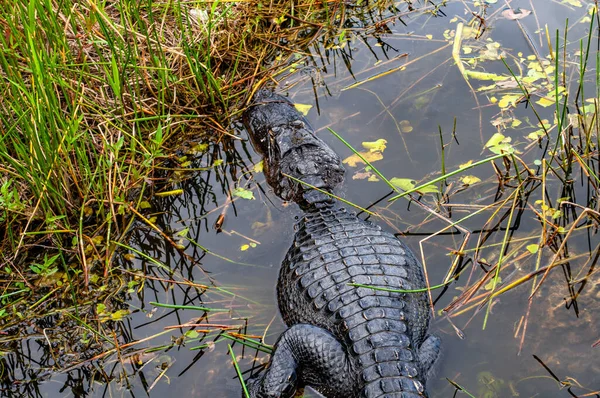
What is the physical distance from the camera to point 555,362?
330 cm

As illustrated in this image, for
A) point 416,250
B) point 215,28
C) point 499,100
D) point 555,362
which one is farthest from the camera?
point 215,28

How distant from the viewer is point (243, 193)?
15.0 feet

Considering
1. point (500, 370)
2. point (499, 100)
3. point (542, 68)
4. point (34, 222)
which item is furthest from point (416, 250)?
point (34, 222)

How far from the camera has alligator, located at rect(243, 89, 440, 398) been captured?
302 cm

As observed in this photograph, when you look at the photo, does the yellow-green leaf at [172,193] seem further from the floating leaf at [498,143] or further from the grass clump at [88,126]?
the floating leaf at [498,143]

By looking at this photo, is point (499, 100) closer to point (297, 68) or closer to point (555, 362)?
point (297, 68)

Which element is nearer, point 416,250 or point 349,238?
point 349,238

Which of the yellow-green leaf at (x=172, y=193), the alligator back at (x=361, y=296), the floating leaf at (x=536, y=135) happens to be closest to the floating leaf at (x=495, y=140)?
the floating leaf at (x=536, y=135)

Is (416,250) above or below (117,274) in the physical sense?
below

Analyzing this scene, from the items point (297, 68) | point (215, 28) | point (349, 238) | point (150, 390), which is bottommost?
point (150, 390)

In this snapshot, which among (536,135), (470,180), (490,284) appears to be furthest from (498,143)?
(490,284)

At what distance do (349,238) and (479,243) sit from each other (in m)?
0.90

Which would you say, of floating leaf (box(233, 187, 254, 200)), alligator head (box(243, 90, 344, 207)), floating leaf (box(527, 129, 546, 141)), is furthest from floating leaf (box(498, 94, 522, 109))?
floating leaf (box(233, 187, 254, 200))

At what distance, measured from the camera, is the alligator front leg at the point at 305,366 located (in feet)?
10.6
